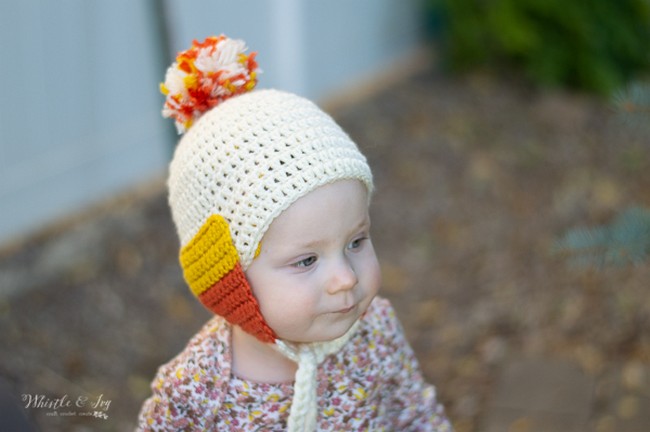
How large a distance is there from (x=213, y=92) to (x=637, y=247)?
145 centimetres

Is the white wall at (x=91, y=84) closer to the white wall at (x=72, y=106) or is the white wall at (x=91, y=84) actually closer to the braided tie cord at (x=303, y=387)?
the white wall at (x=72, y=106)

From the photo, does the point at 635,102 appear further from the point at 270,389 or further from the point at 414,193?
the point at 414,193

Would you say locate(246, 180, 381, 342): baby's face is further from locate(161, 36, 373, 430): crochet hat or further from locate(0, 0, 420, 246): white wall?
locate(0, 0, 420, 246): white wall

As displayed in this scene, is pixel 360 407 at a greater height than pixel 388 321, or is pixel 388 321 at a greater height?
pixel 388 321

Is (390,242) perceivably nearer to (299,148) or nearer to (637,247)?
(637,247)

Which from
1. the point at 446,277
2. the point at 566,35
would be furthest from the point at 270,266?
the point at 566,35

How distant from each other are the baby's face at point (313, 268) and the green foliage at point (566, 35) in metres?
4.51

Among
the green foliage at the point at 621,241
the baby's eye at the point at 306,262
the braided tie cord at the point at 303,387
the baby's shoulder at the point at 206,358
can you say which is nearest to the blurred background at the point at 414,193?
the green foliage at the point at 621,241

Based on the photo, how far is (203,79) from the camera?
1905mm

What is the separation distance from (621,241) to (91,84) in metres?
2.86

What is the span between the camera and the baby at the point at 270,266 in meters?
1.72

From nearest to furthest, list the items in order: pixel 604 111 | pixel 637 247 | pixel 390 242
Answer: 1. pixel 637 247
2. pixel 390 242
3. pixel 604 111

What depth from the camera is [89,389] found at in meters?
3.37

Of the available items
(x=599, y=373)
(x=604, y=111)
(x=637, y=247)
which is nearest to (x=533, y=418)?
(x=599, y=373)
